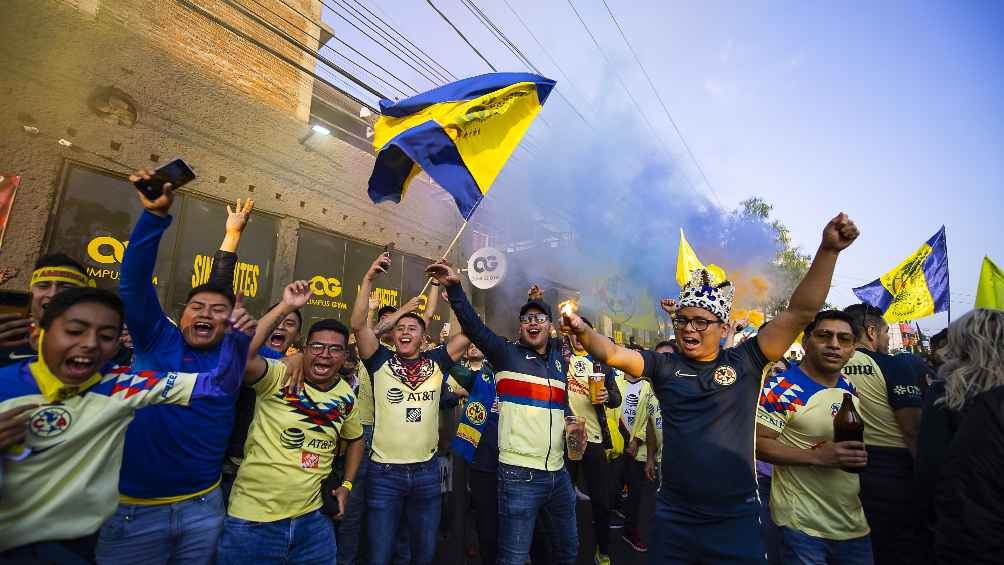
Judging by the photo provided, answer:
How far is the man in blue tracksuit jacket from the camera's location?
7.52ft

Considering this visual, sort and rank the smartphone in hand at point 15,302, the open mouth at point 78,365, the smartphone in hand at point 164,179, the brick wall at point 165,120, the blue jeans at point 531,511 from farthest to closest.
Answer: the brick wall at point 165,120, the blue jeans at point 531,511, the smartphone in hand at point 15,302, the smartphone in hand at point 164,179, the open mouth at point 78,365

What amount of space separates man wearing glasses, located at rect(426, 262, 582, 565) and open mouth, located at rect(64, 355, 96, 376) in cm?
186

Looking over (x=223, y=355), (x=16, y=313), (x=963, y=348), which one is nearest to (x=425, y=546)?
(x=223, y=355)

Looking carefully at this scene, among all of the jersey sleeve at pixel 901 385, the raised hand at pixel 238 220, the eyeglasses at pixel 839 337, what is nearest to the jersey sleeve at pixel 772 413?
the eyeglasses at pixel 839 337

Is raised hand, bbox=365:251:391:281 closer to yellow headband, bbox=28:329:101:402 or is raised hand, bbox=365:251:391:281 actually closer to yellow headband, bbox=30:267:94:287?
yellow headband, bbox=30:267:94:287

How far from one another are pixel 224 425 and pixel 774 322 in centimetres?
326

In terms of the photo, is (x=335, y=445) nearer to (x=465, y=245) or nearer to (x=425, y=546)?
(x=425, y=546)

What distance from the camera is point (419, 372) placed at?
3.87 metres

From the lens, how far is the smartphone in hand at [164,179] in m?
2.12

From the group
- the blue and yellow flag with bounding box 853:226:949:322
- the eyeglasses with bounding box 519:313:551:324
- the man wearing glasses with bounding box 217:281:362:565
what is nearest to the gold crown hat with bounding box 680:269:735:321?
the eyeglasses with bounding box 519:313:551:324

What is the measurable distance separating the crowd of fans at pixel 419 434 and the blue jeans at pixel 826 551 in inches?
0.4

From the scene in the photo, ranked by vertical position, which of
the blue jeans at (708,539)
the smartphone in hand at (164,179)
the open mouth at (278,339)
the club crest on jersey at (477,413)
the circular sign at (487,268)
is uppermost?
the circular sign at (487,268)

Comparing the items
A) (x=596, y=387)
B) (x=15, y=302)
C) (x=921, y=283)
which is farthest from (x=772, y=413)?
(x=921, y=283)

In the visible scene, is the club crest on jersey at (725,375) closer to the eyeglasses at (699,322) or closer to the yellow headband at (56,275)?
the eyeglasses at (699,322)
